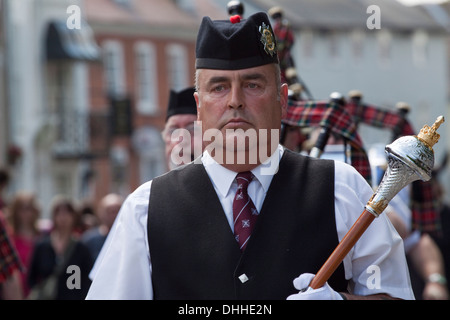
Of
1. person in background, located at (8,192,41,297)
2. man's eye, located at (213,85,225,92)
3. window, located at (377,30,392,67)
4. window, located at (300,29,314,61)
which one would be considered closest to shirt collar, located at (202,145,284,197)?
man's eye, located at (213,85,225,92)

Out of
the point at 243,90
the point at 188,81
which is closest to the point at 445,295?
the point at 243,90

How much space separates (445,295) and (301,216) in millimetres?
4506

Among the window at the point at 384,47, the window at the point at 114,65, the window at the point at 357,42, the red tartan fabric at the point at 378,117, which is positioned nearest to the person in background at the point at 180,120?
the red tartan fabric at the point at 378,117

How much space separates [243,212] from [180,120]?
198 centimetres

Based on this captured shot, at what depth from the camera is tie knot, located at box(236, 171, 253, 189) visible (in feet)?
12.7

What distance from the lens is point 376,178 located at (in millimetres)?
6414

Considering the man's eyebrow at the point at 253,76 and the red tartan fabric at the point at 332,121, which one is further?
the red tartan fabric at the point at 332,121

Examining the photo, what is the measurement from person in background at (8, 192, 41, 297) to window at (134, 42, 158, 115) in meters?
28.5

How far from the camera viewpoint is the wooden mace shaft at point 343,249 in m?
3.57

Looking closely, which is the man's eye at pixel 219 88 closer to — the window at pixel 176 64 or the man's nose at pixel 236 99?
the man's nose at pixel 236 99

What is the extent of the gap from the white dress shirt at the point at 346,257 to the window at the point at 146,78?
1401 inches

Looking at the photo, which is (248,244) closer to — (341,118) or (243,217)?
(243,217)

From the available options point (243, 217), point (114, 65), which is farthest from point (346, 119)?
point (114, 65)
